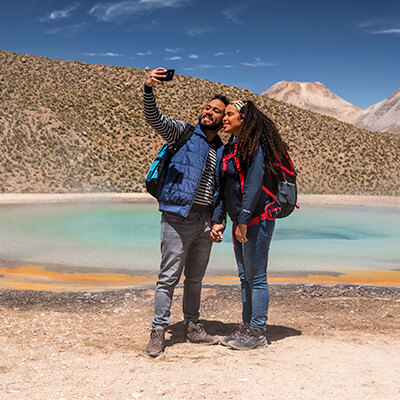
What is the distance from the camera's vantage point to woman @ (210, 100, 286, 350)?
365 cm

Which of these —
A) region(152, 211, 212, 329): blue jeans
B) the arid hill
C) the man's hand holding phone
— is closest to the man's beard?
the man's hand holding phone

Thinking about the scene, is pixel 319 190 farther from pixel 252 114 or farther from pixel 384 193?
pixel 252 114

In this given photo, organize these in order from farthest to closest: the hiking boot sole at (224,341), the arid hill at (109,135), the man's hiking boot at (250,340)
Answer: the arid hill at (109,135)
the hiking boot sole at (224,341)
the man's hiking boot at (250,340)

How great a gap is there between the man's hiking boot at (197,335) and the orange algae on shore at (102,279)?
2603mm

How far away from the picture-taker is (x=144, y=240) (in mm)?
11945

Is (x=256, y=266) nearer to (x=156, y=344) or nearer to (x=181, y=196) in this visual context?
(x=181, y=196)

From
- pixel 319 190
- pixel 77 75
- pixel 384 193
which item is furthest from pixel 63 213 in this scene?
pixel 77 75

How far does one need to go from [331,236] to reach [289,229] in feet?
4.53

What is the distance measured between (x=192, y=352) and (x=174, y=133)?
5.59 ft

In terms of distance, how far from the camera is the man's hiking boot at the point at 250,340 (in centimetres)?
386

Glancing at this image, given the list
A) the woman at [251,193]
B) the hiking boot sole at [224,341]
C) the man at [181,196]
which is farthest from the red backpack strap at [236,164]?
the hiking boot sole at [224,341]

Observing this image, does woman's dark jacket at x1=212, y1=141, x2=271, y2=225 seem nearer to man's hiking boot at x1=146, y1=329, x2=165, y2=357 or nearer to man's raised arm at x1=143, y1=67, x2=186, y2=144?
man's raised arm at x1=143, y1=67, x2=186, y2=144

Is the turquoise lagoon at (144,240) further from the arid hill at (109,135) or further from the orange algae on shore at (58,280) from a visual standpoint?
the arid hill at (109,135)

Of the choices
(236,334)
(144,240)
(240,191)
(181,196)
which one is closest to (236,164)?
(240,191)
